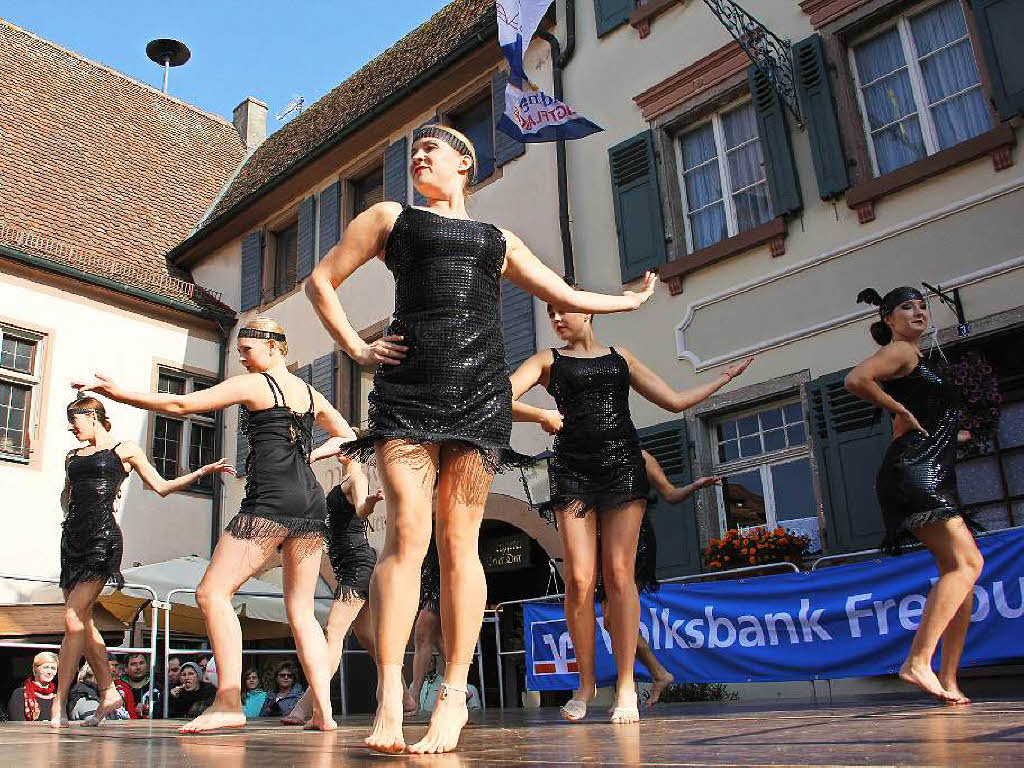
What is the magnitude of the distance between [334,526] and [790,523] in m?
4.72

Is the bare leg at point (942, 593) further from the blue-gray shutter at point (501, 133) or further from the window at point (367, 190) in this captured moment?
the window at point (367, 190)

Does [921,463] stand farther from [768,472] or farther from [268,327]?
[768,472]

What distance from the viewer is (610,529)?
473 centimetres

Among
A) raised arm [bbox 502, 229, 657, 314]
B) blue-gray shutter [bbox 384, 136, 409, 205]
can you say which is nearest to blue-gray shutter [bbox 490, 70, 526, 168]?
blue-gray shutter [bbox 384, 136, 409, 205]

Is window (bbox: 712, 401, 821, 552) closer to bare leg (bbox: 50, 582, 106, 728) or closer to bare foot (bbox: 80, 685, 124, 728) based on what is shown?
bare foot (bbox: 80, 685, 124, 728)

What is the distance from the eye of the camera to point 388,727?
8.96 feet

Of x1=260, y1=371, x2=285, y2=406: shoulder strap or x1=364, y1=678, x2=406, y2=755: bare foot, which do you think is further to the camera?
x1=260, y1=371, x2=285, y2=406: shoulder strap

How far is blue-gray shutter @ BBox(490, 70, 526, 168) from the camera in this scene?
1337 centimetres

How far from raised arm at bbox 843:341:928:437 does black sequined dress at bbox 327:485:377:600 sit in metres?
3.51

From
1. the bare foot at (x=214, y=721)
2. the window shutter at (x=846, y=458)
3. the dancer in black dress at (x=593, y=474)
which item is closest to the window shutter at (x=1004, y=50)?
the window shutter at (x=846, y=458)

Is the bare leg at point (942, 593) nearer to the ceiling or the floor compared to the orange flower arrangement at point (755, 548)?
nearer to the floor

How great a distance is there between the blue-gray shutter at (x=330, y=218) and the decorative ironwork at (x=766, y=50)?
7.68 m

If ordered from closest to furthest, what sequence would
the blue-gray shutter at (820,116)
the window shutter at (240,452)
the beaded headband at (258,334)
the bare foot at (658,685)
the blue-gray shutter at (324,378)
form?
the beaded headband at (258,334) < the bare foot at (658,685) < the blue-gray shutter at (820,116) < the blue-gray shutter at (324,378) < the window shutter at (240,452)

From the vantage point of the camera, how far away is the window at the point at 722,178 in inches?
420
